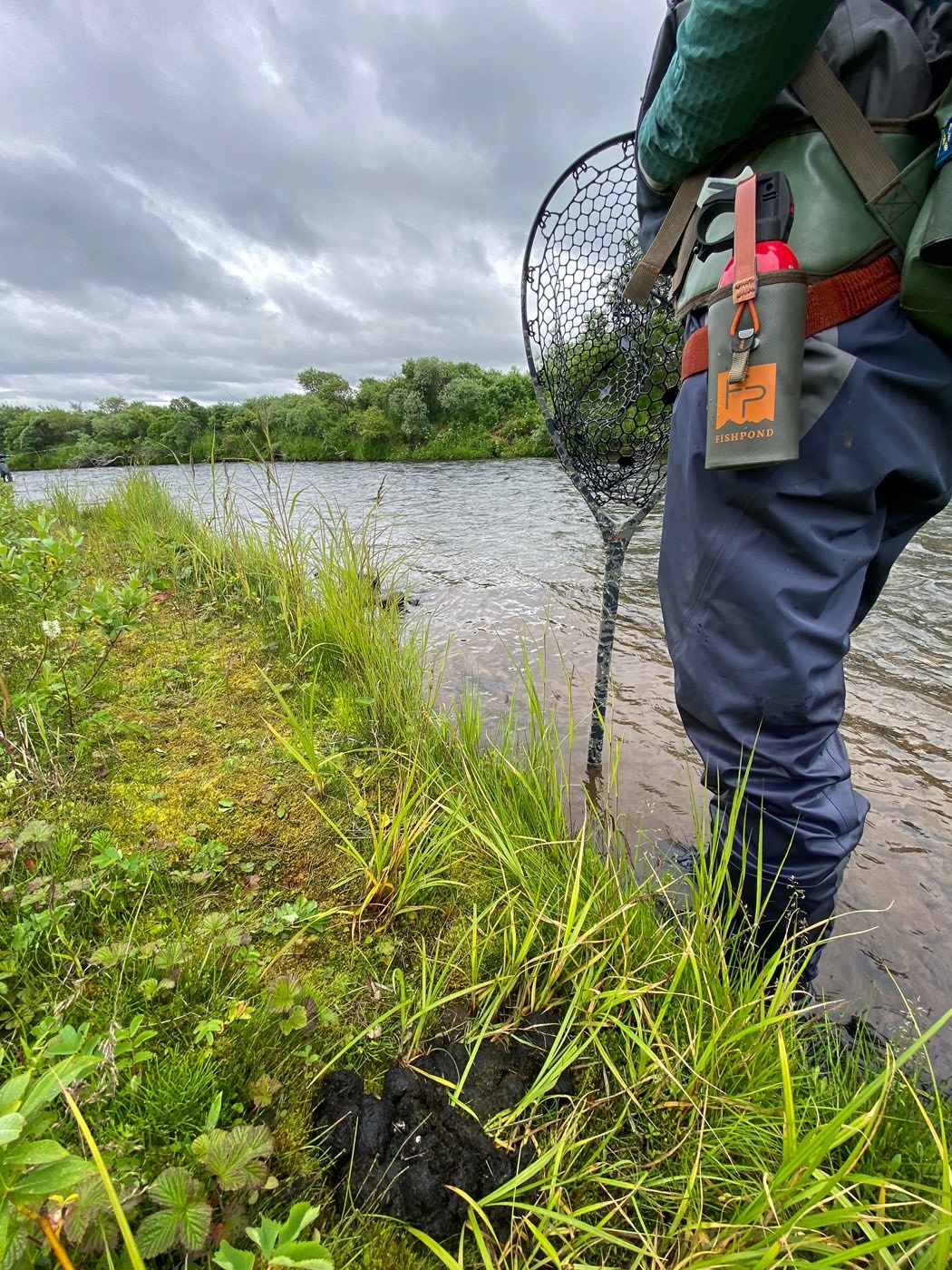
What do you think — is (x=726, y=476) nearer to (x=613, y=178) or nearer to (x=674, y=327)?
(x=674, y=327)

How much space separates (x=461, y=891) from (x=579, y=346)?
214 cm

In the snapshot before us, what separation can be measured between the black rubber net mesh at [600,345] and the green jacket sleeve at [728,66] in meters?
0.80

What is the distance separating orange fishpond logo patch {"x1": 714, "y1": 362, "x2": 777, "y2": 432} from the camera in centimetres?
114

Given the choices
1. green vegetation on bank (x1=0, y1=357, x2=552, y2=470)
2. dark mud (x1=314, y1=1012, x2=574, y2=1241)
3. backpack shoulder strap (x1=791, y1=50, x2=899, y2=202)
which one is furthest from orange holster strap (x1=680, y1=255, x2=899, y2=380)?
green vegetation on bank (x1=0, y1=357, x2=552, y2=470)

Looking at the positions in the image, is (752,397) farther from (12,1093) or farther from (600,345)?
(12,1093)

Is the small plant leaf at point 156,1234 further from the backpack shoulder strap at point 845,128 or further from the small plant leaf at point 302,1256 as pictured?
the backpack shoulder strap at point 845,128

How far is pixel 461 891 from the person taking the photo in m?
1.58

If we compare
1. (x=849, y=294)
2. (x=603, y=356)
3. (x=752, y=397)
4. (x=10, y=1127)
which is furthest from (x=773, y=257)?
(x=10, y=1127)

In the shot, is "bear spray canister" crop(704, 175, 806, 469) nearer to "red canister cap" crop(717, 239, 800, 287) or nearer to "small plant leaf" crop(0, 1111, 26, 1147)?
"red canister cap" crop(717, 239, 800, 287)

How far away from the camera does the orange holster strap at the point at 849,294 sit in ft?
3.73

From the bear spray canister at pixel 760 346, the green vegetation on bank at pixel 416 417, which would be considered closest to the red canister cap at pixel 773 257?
the bear spray canister at pixel 760 346

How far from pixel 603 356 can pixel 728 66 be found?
111cm

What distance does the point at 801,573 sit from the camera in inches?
47.8

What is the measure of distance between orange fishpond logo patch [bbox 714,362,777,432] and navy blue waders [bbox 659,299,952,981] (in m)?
0.09
